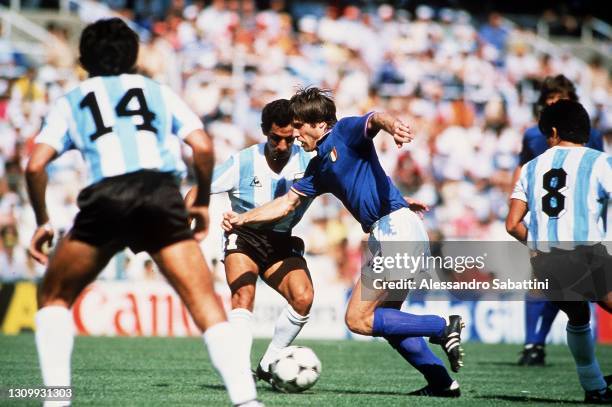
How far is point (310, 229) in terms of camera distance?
A: 677 inches

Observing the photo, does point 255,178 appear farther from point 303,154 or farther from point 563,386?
point 563,386

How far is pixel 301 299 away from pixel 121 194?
3.18m

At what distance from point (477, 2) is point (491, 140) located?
6852 millimetres

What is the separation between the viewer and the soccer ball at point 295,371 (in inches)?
310

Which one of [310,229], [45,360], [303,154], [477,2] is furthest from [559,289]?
[477,2]

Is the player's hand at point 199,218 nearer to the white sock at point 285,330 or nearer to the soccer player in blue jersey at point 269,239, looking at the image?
the soccer player in blue jersey at point 269,239

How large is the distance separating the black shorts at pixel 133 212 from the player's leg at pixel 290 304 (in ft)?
9.48

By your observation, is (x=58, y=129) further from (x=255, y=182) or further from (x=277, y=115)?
(x=255, y=182)

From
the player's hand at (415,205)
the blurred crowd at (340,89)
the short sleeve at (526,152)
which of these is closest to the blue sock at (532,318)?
the short sleeve at (526,152)

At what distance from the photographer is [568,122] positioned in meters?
7.47

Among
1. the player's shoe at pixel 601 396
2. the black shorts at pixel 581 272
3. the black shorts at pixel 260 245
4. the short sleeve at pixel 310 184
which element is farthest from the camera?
the black shorts at pixel 260 245

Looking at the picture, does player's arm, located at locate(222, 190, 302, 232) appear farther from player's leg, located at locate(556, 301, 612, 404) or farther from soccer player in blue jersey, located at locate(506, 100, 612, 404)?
player's leg, located at locate(556, 301, 612, 404)

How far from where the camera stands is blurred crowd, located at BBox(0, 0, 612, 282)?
1697 cm

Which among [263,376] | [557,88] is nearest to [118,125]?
[263,376]
